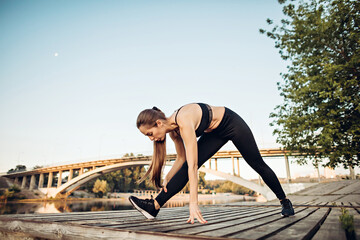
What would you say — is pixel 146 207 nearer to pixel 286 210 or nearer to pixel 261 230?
pixel 261 230

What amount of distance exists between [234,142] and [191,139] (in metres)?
0.71

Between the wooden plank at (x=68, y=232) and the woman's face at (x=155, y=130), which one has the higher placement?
the woman's face at (x=155, y=130)

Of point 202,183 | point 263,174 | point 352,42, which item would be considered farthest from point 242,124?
point 202,183

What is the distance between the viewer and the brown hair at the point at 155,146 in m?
2.06

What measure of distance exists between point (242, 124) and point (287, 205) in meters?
1.02

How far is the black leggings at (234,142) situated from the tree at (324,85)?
225 inches

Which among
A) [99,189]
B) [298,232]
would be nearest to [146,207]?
[298,232]

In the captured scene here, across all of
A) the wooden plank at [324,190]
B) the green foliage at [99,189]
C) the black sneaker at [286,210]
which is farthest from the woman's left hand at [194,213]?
the green foliage at [99,189]

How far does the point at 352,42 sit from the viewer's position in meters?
8.27

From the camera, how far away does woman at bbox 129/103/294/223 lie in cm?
186

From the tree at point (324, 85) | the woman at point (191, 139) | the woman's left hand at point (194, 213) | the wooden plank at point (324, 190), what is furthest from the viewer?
the wooden plank at point (324, 190)

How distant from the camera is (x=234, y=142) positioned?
231 centimetres

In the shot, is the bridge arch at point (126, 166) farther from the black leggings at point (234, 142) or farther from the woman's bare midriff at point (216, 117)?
the woman's bare midriff at point (216, 117)

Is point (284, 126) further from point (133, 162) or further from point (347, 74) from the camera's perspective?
point (133, 162)
